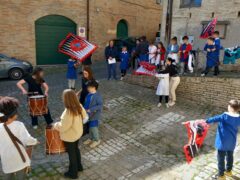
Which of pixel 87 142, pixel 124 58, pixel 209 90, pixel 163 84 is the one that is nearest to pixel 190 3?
pixel 124 58

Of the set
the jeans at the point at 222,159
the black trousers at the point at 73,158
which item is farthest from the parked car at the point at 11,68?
the jeans at the point at 222,159

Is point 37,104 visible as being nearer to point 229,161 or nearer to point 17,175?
point 17,175

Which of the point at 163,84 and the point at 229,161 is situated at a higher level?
the point at 163,84

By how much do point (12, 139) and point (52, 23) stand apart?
13.5 metres

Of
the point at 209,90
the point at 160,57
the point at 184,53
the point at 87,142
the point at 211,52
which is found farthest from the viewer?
the point at 160,57

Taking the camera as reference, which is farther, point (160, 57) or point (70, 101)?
point (160, 57)

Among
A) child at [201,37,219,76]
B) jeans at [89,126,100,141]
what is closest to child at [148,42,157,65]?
child at [201,37,219,76]

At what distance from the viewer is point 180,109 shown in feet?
26.8

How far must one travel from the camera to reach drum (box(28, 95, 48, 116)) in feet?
20.3

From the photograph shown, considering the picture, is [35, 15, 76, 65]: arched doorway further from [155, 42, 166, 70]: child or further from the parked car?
[155, 42, 166, 70]: child

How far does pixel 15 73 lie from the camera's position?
12742mm

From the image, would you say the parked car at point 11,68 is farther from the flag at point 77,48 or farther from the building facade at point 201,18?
the building facade at point 201,18

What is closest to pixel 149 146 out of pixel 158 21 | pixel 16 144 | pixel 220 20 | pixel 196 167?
pixel 196 167

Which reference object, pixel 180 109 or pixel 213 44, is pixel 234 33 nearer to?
pixel 213 44
